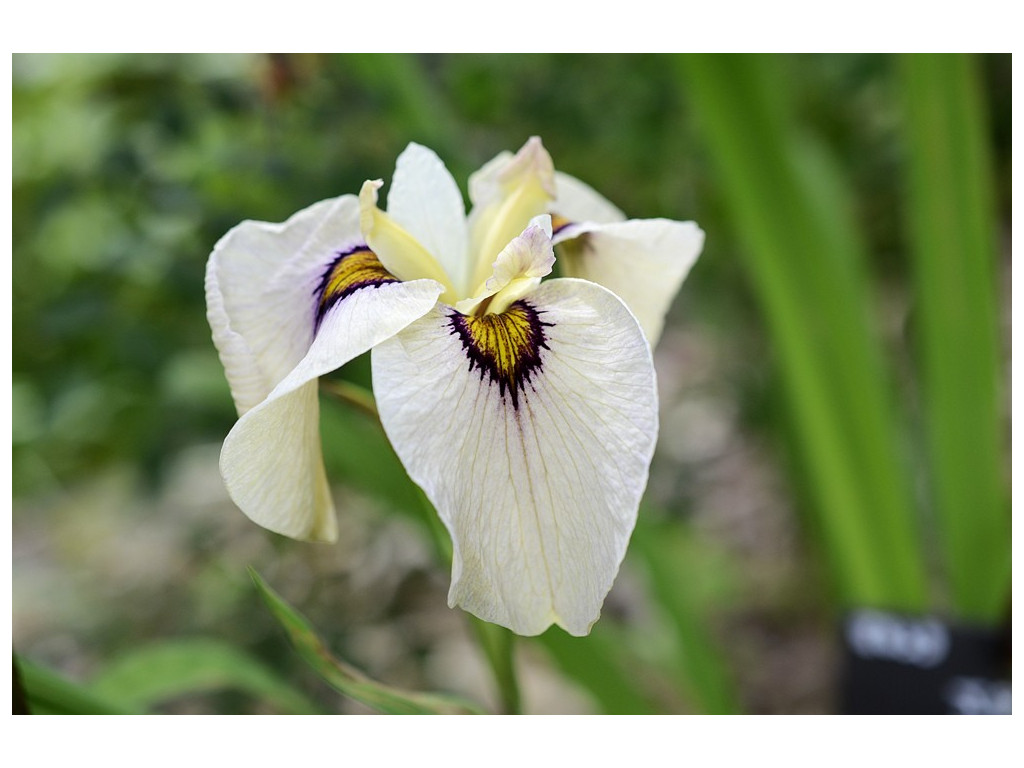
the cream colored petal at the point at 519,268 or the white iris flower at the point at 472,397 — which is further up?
the cream colored petal at the point at 519,268

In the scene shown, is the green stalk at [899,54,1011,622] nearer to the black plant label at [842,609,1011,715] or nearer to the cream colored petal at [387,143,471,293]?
the black plant label at [842,609,1011,715]

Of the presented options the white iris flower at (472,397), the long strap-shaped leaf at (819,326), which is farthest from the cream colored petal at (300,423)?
the long strap-shaped leaf at (819,326)

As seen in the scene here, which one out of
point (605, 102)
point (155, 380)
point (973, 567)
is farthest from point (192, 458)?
point (973, 567)

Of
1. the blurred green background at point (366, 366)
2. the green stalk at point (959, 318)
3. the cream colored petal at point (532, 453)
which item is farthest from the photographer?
the green stalk at point (959, 318)

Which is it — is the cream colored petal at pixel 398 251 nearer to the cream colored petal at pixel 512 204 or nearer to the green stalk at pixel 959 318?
the cream colored petal at pixel 512 204

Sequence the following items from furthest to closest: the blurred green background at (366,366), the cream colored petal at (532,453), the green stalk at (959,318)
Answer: the green stalk at (959,318) < the blurred green background at (366,366) < the cream colored petal at (532,453)

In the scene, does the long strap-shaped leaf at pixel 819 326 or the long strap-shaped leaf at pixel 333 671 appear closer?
the long strap-shaped leaf at pixel 333 671

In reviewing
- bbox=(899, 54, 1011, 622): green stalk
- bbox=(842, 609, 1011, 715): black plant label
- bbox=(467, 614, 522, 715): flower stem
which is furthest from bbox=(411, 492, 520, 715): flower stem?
bbox=(899, 54, 1011, 622): green stalk
